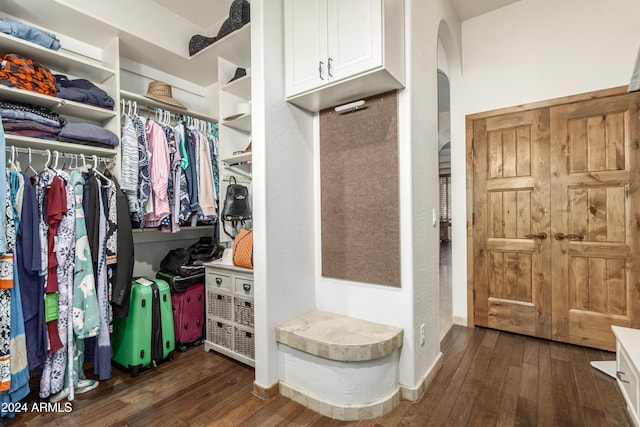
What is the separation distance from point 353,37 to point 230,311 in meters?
2.06

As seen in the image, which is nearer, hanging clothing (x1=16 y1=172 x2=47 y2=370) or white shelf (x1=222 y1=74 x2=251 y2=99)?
hanging clothing (x1=16 y1=172 x2=47 y2=370)

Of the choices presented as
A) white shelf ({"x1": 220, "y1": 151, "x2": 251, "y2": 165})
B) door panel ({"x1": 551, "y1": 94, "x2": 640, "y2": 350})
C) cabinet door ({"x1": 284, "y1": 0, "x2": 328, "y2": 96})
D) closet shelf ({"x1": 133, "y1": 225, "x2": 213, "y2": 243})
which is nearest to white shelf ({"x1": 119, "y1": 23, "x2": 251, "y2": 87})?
cabinet door ({"x1": 284, "y1": 0, "x2": 328, "y2": 96})

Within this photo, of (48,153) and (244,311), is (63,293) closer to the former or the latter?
(48,153)

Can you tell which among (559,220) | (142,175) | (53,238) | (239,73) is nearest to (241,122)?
(239,73)

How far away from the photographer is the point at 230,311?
2.42 m

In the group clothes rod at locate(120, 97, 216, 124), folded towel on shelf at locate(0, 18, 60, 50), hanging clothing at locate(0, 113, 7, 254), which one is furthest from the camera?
clothes rod at locate(120, 97, 216, 124)

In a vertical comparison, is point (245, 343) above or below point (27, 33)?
below

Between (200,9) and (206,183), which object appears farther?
(200,9)

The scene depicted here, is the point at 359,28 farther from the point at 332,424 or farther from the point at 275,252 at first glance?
the point at 332,424

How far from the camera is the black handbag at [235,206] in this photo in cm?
277

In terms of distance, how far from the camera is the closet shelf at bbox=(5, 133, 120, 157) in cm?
197

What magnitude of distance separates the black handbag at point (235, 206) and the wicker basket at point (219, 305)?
0.58m

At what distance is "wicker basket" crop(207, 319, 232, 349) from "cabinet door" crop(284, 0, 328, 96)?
5.98 ft

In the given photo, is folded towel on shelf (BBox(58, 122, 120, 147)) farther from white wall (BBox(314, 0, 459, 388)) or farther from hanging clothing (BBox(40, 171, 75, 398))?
white wall (BBox(314, 0, 459, 388))
